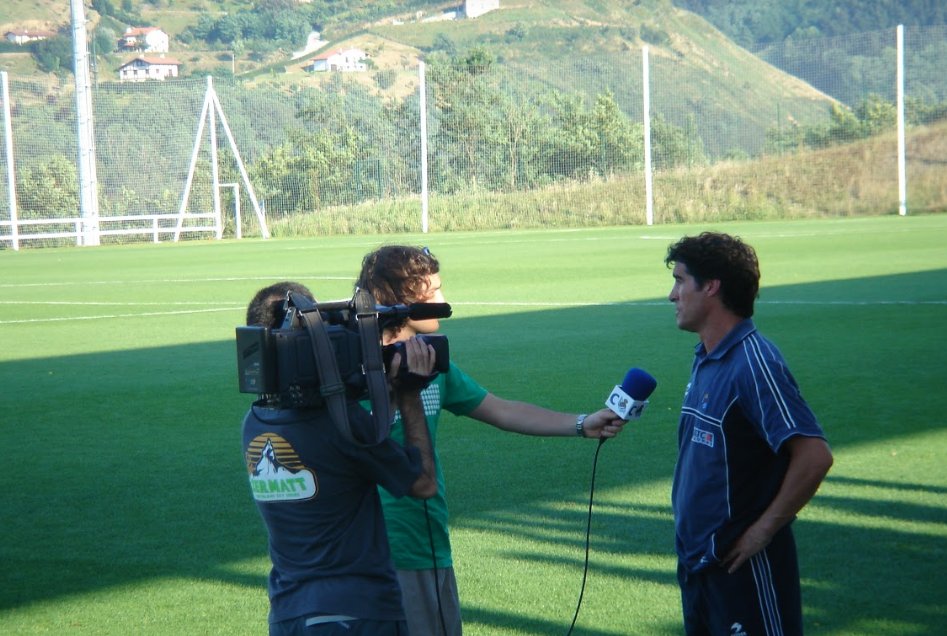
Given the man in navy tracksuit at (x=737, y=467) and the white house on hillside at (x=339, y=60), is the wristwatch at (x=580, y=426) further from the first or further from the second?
the white house on hillside at (x=339, y=60)

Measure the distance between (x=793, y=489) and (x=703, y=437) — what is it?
11.7 inches

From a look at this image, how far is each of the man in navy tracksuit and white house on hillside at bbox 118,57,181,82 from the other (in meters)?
141

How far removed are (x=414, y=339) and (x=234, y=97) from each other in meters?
44.6

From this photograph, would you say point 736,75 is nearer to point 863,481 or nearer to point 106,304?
point 106,304

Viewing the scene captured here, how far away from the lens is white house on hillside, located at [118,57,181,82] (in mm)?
140000

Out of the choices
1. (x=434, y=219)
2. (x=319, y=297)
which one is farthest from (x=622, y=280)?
(x=434, y=219)

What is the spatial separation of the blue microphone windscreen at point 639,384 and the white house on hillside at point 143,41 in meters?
155

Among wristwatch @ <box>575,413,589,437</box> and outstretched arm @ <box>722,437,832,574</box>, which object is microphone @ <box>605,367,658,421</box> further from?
outstretched arm @ <box>722,437,832,574</box>

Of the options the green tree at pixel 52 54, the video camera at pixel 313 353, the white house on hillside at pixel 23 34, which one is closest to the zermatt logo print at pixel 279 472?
the video camera at pixel 313 353

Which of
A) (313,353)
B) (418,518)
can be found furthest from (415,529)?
(313,353)

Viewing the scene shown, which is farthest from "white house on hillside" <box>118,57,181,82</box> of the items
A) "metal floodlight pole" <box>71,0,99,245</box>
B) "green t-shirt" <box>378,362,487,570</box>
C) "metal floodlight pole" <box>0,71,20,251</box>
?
"green t-shirt" <box>378,362,487,570</box>

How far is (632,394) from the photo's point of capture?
154 inches

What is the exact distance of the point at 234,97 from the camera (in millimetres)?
46594

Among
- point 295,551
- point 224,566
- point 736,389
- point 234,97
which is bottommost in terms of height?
point 224,566
